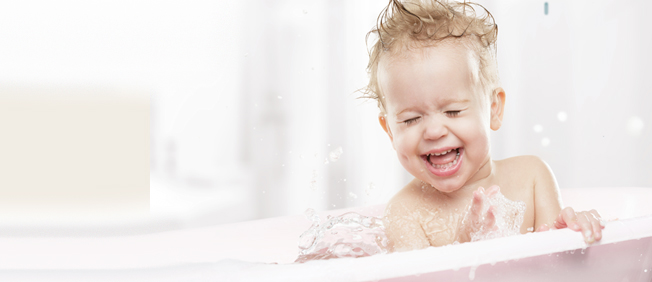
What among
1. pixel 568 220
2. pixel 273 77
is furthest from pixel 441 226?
pixel 273 77

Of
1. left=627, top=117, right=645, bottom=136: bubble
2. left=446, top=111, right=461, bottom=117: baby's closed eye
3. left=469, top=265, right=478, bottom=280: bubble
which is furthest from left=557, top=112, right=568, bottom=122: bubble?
left=469, top=265, right=478, bottom=280: bubble

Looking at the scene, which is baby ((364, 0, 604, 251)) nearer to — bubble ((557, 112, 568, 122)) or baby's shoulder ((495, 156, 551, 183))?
baby's shoulder ((495, 156, 551, 183))

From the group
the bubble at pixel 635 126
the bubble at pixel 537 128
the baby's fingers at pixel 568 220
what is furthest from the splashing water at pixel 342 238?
the bubble at pixel 635 126

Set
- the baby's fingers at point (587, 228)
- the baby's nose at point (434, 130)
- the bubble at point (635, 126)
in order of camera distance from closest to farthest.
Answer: the baby's fingers at point (587, 228), the baby's nose at point (434, 130), the bubble at point (635, 126)

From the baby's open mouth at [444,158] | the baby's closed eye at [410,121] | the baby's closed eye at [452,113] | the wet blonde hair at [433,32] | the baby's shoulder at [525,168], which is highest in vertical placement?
the wet blonde hair at [433,32]

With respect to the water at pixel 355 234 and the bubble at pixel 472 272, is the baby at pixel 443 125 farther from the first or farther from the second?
the bubble at pixel 472 272

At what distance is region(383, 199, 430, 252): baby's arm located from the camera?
1044mm

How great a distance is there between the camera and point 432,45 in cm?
105

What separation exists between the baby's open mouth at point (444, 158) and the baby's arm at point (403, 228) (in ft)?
0.39

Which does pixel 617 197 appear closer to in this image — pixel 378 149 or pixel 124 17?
pixel 378 149

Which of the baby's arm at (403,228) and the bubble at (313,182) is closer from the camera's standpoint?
the baby's arm at (403,228)

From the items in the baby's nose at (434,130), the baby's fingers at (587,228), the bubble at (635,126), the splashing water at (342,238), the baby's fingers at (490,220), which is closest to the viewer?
the baby's fingers at (587,228)

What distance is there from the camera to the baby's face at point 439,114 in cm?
102

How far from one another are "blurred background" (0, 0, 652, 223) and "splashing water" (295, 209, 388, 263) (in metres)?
0.80
